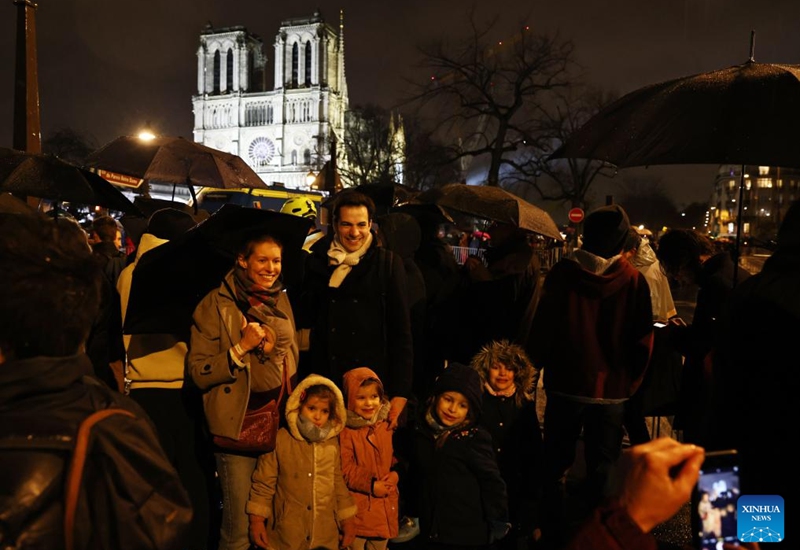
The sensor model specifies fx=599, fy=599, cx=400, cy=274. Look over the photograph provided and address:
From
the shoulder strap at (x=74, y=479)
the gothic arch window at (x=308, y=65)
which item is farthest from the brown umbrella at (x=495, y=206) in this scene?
the gothic arch window at (x=308, y=65)

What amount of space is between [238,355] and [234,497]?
2.71 feet

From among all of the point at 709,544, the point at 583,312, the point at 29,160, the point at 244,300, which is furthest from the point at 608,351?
the point at 29,160

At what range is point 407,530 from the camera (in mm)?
3711

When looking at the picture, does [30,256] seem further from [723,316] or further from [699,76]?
[699,76]

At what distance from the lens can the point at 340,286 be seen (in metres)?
3.60

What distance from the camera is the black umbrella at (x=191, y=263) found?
311 cm

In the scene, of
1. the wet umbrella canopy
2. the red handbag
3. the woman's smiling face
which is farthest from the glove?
the wet umbrella canopy

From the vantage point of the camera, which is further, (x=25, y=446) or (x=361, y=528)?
(x=361, y=528)

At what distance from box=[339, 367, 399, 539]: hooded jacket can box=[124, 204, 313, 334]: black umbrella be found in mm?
896

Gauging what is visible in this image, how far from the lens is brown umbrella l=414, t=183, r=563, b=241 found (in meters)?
5.00

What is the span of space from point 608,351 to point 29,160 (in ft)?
14.3

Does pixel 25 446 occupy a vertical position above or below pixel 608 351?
above

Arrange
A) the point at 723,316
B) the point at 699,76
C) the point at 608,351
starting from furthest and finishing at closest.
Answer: the point at 608,351, the point at 699,76, the point at 723,316

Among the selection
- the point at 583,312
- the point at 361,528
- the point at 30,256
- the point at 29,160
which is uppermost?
the point at 29,160
